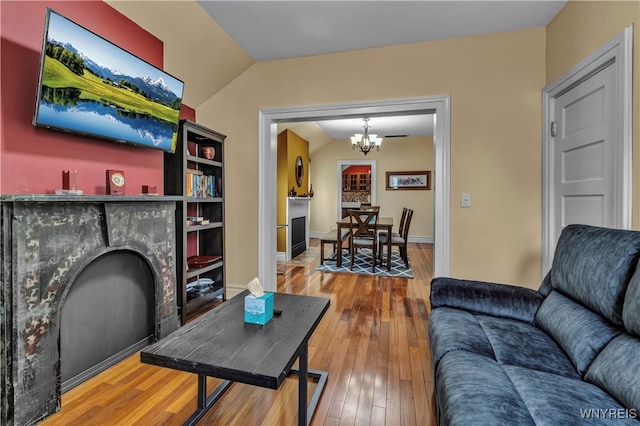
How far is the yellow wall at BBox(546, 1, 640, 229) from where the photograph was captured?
4.95 ft

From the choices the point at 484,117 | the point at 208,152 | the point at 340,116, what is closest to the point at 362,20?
the point at 340,116

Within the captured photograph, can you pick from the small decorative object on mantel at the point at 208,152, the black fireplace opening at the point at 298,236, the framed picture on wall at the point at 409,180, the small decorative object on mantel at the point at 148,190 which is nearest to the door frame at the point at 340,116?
the small decorative object on mantel at the point at 208,152

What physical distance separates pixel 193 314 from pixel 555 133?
348 centimetres

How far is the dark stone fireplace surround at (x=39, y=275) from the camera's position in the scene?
1335 millimetres

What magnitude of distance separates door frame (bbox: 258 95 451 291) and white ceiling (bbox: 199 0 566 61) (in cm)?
54

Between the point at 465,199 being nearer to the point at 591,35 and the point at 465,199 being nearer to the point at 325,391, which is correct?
the point at 591,35

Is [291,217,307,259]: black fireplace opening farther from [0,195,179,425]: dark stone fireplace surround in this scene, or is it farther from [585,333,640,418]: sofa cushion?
[585,333,640,418]: sofa cushion

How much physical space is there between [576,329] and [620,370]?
285mm

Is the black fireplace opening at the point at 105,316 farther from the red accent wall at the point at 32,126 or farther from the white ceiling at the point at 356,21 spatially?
the white ceiling at the point at 356,21

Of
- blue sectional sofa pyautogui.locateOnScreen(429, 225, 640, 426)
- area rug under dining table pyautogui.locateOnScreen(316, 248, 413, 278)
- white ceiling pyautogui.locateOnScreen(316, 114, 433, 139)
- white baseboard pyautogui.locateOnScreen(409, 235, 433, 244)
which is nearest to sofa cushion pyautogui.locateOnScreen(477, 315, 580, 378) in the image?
blue sectional sofa pyautogui.locateOnScreen(429, 225, 640, 426)

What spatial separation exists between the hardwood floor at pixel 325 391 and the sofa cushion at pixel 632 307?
910 mm

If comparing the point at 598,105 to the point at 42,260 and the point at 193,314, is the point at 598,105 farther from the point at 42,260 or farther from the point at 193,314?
the point at 193,314

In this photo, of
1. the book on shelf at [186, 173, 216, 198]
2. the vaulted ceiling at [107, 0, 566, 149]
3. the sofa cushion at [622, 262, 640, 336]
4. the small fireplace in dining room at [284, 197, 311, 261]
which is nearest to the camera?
the sofa cushion at [622, 262, 640, 336]

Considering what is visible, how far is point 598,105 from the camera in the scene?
6.03 ft
